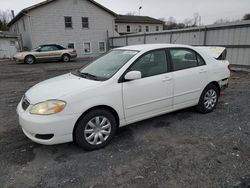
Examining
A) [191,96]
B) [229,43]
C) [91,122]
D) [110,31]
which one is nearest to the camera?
[91,122]

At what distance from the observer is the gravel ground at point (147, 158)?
102 inches

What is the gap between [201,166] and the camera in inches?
111

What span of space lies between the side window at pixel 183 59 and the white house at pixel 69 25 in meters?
19.8

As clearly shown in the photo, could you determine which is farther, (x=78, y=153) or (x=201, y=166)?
(x=78, y=153)

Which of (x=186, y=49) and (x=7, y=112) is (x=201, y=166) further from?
(x=7, y=112)

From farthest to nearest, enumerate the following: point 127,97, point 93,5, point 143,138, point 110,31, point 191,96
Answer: point 110,31 < point 93,5 < point 191,96 < point 143,138 < point 127,97

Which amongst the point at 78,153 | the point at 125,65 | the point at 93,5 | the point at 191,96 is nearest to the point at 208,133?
the point at 191,96

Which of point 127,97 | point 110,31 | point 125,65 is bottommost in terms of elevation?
point 127,97

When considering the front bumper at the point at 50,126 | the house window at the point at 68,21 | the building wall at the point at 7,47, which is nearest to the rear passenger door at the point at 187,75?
the front bumper at the point at 50,126

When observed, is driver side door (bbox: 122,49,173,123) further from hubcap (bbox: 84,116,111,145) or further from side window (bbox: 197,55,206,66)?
side window (bbox: 197,55,206,66)

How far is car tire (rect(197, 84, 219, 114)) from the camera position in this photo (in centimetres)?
452

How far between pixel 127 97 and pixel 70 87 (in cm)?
92

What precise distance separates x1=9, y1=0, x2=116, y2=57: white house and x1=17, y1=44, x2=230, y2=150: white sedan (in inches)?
759

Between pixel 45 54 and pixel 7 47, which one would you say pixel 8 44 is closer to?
pixel 7 47
